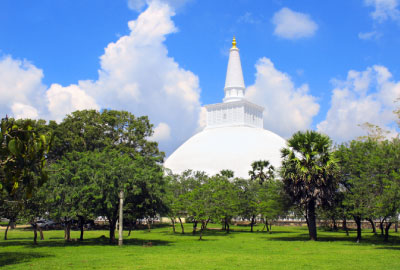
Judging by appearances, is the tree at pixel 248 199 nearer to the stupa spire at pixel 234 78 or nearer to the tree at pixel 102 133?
the tree at pixel 102 133

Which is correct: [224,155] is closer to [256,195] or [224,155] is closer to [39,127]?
[256,195]

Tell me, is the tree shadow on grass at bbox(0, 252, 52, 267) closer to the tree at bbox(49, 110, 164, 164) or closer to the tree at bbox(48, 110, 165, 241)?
the tree at bbox(48, 110, 165, 241)

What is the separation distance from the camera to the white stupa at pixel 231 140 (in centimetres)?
7312

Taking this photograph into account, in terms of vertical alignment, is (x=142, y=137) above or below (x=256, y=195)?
above

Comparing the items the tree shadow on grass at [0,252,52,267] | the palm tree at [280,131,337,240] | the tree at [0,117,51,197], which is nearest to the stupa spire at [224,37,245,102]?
the palm tree at [280,131,337,240]

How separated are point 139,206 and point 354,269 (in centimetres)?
1460

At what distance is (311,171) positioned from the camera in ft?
93.8

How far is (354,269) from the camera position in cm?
1503

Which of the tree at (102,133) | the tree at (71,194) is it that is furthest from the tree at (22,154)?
the tree at (102,133)

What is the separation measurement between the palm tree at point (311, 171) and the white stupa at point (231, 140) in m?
40.7

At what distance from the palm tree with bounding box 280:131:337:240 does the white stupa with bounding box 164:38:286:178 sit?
40721 millimetres

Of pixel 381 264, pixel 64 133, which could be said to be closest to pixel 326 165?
pixel 381 264

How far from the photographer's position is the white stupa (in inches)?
2879

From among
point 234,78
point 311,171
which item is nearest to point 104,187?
point 311,171
